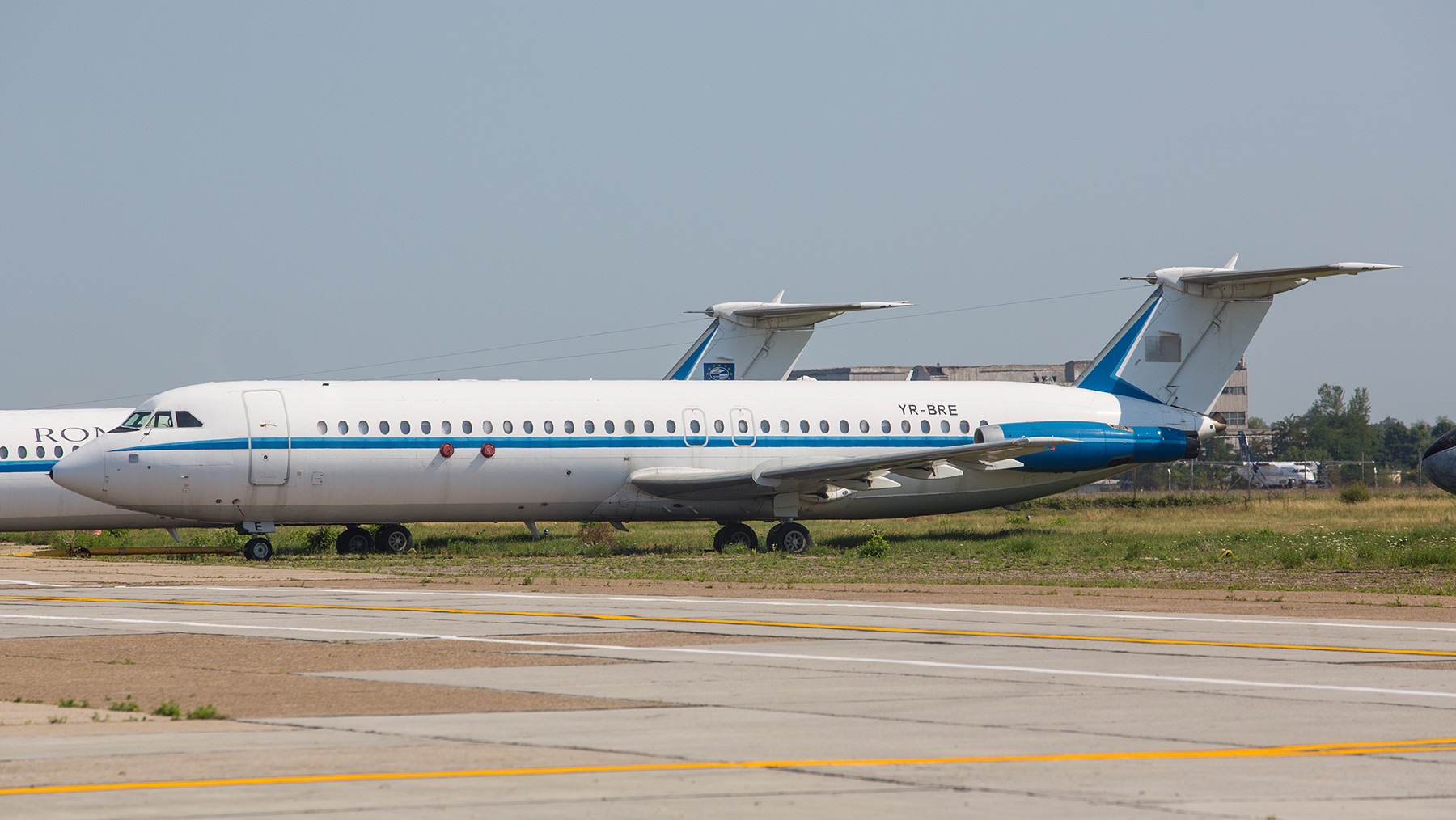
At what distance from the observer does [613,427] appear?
105 ft

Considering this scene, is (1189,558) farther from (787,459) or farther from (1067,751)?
(1067,751)

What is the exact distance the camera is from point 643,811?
7.17 m

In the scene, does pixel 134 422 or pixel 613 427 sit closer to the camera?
pixel 134 422

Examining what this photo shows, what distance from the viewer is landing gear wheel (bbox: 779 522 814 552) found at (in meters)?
32.7

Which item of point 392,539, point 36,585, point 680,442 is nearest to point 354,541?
point 392,539

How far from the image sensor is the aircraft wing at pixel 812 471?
30922mm

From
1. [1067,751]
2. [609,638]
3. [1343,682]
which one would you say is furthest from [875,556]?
[1067,751]

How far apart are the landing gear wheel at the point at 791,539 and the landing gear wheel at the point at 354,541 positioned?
9.12 m

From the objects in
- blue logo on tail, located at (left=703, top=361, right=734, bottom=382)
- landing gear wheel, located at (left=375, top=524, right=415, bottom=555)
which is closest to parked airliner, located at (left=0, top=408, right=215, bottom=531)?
landing gear wheel, located at (left=375, top=524, right=415, bottom=555)

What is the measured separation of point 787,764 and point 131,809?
334 centimetres

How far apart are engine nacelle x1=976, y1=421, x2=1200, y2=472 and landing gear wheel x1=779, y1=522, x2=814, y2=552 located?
4774mm

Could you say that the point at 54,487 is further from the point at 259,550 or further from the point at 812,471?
the point at 812,471

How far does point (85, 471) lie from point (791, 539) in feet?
46.1

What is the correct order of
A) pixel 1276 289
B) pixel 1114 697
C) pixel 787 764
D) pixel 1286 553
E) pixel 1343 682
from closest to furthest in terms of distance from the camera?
pixel 787 764 → pixel 1114 697 → pixel 1343 682 → pixel 1286 553 → pixel 1276 289
